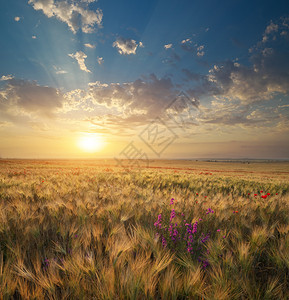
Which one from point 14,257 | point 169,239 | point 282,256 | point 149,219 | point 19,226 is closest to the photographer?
point 282,256

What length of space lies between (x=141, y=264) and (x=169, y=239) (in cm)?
103

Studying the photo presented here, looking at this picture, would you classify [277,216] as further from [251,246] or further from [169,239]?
[169,239]

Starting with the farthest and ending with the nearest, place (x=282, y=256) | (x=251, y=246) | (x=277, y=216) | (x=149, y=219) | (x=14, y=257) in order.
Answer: (x=277, y=216)
(x=149, y=219)
(x=251, y=246)
(x=14, y=257)
(x=282, y=256)

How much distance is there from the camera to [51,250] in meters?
2.08

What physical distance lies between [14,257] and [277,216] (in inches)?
180

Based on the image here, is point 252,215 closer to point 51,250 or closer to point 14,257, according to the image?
point 51,250

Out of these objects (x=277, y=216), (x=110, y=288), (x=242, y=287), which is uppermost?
(x=110, y=288)

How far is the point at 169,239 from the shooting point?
227 cm

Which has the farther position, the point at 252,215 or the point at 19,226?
the point at 252,215

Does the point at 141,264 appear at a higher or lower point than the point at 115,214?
higher

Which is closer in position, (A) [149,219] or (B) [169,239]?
(B) [169,239]

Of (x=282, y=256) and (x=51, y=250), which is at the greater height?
(x=282, y=256)

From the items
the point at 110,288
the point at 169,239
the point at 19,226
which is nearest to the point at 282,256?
the point at 169,239

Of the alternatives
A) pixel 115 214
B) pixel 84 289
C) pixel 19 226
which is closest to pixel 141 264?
pixel 84 289
